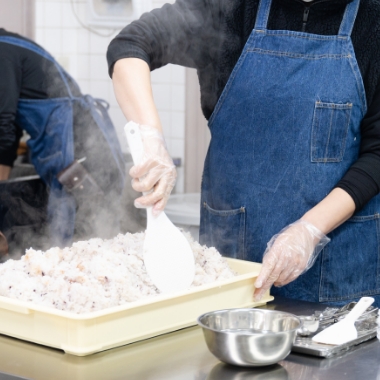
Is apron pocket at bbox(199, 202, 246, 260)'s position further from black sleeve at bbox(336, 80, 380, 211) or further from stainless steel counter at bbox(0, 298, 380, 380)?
stainless steel counter at bbox(0, 298, 380, 380)

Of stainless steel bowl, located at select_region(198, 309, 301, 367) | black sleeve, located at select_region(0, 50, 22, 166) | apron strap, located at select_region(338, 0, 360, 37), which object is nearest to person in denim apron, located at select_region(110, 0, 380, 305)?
apron strap, located at select_region(338, 0, 360, 37)

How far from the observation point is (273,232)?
1.89 meters

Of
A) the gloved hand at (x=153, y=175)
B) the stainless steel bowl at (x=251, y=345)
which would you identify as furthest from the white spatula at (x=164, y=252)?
the stainless steel bowl at (x=251, y=345)

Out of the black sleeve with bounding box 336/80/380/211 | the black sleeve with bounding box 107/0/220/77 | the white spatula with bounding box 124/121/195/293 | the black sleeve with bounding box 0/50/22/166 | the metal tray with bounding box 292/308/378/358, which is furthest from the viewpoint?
the black sleeve with bounding box 0/50/22/166

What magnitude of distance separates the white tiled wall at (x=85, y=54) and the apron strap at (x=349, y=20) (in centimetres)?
216

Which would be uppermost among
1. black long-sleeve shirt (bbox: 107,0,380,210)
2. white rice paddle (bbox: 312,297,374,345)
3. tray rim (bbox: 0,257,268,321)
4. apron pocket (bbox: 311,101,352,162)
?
black long-sleeve shirt (bbox: 107,0,380,210)

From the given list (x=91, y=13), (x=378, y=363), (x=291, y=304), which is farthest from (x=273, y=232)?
(x=91, y=13)

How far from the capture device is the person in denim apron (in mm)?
1856

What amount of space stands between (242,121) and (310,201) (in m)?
0.30

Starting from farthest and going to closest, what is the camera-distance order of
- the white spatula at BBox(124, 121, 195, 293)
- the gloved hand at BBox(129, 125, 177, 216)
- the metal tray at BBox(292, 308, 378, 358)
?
the gloved hand at BBox(129, 125, 177, 216), the white spatula at BBox(124, 121, 195, 293), the metal tray at BBox(292, 308, 378, 358)

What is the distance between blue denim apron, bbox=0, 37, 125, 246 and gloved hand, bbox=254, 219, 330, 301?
5.42ft

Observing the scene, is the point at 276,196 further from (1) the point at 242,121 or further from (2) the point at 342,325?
(2) the point at 342,325

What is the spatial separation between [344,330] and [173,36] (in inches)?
40.0

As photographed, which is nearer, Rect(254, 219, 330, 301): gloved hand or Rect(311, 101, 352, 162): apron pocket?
Rect(254, 219, 330, 301): gloved hand
